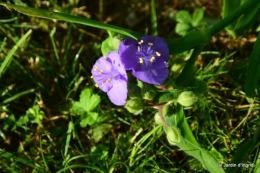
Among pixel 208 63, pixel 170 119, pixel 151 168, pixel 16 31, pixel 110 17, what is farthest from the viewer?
pixel 110 17

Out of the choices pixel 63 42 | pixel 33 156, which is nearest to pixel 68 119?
pixel 33 156

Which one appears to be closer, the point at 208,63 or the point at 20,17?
the point at 208,63

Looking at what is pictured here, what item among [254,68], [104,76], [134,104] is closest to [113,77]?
[104,76]

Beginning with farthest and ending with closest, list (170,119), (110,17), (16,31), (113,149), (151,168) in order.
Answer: (110,17), (16,31), (113,149), (151,168), (170,119)

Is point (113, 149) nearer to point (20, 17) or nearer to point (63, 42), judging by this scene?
point (63, 42)

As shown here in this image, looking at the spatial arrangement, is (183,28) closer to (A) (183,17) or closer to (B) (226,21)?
(A) (183,17)

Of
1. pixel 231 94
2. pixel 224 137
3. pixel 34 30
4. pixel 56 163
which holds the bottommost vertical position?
pixel 56 163

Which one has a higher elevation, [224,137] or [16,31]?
[16,31]
